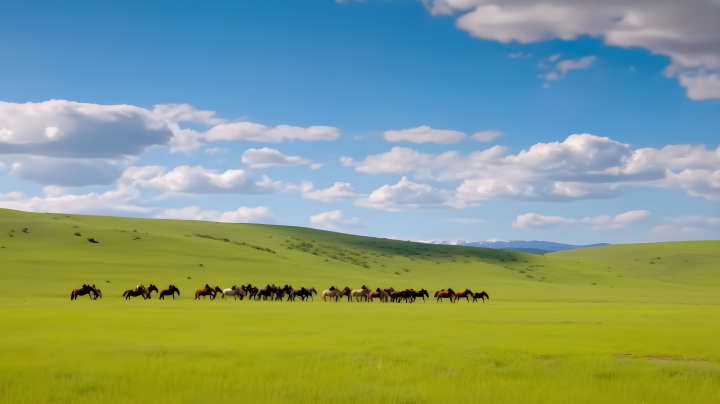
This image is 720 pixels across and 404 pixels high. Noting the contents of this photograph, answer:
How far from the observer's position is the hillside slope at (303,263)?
53.8m

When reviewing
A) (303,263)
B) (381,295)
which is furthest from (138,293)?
(303,263)

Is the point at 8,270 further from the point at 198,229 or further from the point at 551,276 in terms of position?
the point at 551,276

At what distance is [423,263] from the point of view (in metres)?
95.4

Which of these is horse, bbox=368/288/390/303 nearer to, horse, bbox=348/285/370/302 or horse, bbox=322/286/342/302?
horse, bbox=348/285/370/302

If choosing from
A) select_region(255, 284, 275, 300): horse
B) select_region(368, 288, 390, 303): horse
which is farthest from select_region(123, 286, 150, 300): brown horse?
select_region(368, 288, 390, 303): horse

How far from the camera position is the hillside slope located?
177ft

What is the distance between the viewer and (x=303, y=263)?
3036 inches

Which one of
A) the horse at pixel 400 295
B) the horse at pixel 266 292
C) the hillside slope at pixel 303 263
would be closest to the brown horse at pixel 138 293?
the hillside slope at pixel 303 263

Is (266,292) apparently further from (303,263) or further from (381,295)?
(303,263)

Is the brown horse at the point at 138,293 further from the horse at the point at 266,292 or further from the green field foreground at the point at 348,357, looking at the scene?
the horse at the point at 266,292

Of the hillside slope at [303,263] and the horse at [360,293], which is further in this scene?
the hillside slope at [303,263]

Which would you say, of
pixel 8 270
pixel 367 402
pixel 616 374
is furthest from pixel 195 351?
pixel 8 270

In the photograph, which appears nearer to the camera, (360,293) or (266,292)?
(266,292)

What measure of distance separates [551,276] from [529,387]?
271 ft
